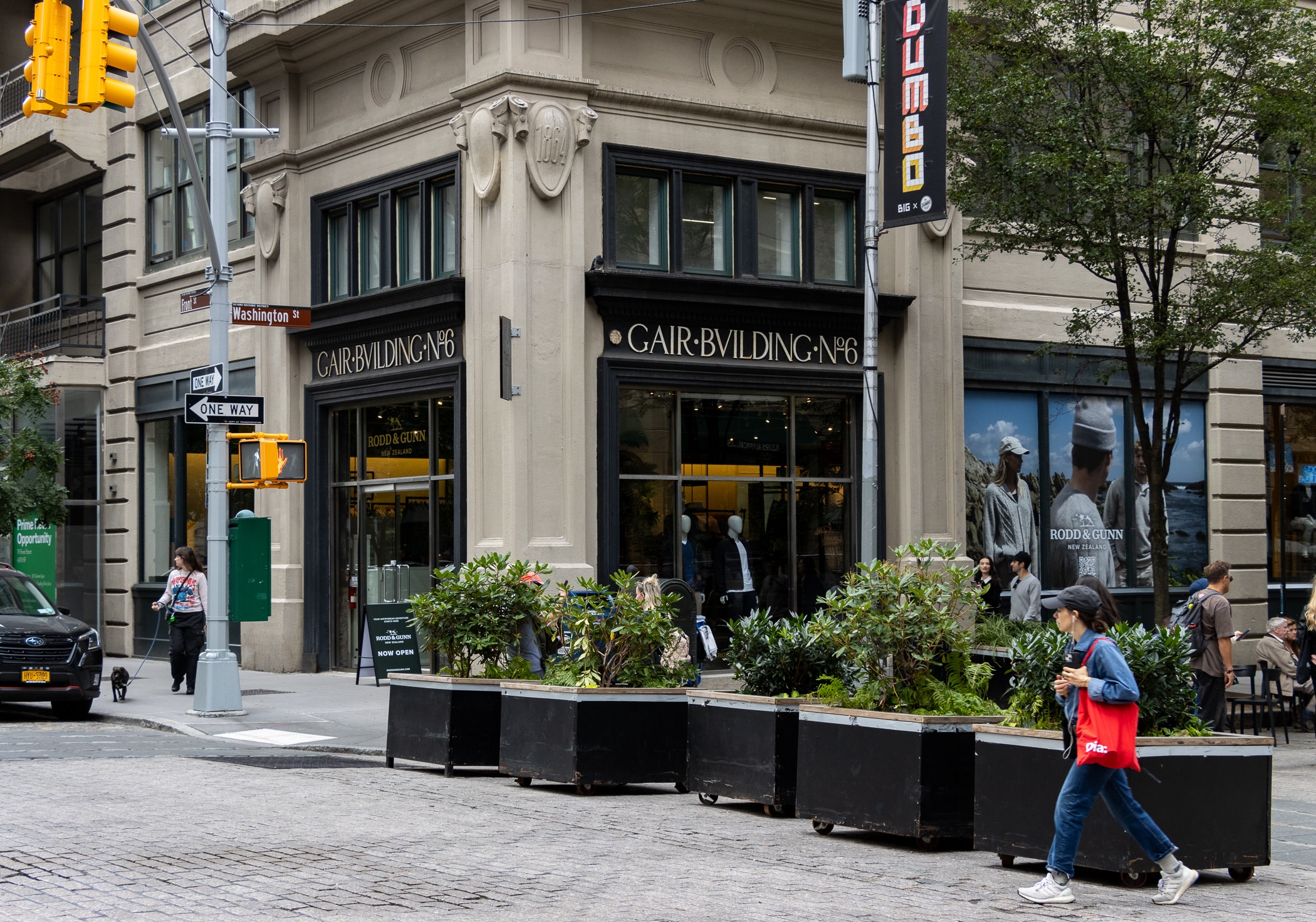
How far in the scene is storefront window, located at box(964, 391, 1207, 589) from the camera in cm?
2189

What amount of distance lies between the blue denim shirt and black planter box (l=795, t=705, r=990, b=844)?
1.39 metres

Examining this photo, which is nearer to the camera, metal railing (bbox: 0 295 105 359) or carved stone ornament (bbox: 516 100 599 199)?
carved stone ornament (bbox: 516 100 599 199)

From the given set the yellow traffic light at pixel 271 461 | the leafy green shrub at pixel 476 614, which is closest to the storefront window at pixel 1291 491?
the yellow traffic light at pixel 271 461

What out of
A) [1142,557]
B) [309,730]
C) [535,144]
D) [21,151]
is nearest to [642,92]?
[535,144]

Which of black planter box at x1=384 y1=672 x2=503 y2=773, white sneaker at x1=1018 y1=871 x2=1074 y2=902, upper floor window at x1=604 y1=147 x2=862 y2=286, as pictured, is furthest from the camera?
upper floor window at x1=604 y1=147 x2=862 y2=286

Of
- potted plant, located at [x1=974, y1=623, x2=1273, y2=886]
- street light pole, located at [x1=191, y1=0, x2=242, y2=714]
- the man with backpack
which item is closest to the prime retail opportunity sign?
street light pole, located at [x1=191, y1=0, x2=242, y2=714]

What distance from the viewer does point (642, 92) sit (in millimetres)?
19281

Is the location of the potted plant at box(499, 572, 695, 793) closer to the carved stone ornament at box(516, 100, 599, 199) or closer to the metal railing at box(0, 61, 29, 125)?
the carved stone ornament at box(516, 100, 599, 199)

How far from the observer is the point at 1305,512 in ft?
82.3

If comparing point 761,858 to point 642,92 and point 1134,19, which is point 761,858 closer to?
point 642,92

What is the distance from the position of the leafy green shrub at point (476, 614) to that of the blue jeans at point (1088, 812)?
19.6ft

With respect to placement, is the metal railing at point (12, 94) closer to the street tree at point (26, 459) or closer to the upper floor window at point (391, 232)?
the street tree at point (26, 459)

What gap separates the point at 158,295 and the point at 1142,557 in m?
17.0

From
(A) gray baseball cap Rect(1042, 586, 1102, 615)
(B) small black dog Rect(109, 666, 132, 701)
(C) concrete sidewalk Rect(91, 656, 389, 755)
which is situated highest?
(A) gray baseball cap Rect(1042, 586, 1102, 615)
